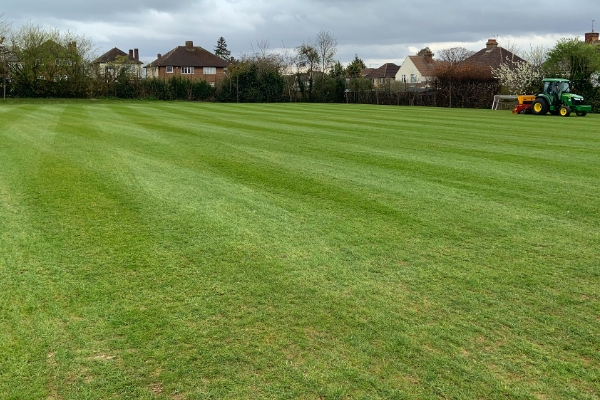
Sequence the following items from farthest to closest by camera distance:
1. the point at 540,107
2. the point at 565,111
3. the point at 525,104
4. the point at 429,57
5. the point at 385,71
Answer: the point at 385,71, the point at 429,57, the point at 525,104, the point at 540,107, the point at 565,111

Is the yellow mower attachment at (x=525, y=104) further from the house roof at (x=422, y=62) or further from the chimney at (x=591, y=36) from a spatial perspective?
the house roof at (x=422, y=62)

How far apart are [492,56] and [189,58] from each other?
37.6m

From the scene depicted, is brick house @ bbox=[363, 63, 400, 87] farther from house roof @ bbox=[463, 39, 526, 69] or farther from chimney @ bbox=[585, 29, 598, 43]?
chimney @ bbox=[585, 29, 598, 43]

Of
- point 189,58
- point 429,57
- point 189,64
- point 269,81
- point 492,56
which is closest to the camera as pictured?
point 269,81

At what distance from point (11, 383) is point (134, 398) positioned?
0.67 metres

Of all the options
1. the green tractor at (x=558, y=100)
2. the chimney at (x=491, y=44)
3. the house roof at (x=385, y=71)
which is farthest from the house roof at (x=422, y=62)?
the green tractor at (x=558, y=100)

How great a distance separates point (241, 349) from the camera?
9.88ft

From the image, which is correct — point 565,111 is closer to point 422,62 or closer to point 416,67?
point 416,67

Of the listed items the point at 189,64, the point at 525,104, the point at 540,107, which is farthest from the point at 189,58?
the point at 540,107

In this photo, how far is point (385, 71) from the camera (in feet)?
275

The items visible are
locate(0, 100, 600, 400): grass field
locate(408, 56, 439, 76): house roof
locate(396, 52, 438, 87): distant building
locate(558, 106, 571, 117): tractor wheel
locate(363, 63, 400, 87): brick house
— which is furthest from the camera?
locate(363, 63, 400, 87): brick house

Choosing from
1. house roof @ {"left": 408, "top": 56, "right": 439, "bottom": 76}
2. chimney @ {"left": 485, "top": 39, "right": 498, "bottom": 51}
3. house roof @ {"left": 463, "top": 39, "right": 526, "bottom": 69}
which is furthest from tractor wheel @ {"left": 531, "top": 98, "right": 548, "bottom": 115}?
house roof @ {"left": 408, "top": 56, "right": 439, "bottom": 76}

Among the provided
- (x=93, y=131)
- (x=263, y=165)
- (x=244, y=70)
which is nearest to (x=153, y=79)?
(x=244, y=70)

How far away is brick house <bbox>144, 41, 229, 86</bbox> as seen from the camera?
6631cm
